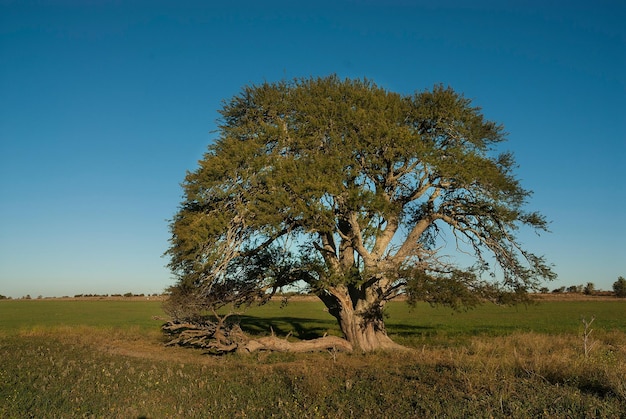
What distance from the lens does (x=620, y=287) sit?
110375 mm

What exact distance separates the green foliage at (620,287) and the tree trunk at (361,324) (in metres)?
108

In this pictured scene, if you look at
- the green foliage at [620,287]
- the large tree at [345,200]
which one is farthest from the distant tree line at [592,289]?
the large tree at [345,200]

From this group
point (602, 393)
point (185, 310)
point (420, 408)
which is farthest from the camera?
point (185, 310)

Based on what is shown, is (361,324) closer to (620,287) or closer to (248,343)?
(248,343)

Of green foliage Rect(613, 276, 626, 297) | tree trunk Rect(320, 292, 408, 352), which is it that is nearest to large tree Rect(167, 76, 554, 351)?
tree trunk Rect(320, 292, 408, 352)

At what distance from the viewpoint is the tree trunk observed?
22.4m

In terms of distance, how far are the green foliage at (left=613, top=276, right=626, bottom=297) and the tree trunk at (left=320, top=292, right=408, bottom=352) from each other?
10785cm

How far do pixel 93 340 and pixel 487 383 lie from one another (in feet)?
73.5

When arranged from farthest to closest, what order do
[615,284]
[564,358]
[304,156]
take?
[615,284] → [304,156] → [564,358]

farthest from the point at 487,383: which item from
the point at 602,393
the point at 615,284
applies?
the point at 615,284

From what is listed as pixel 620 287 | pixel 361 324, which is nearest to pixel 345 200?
pixel 361 324

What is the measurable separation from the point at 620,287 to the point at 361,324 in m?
111

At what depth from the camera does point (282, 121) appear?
Answer: 77.4ft

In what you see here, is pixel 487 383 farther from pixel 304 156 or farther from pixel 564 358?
pixel 304 156
